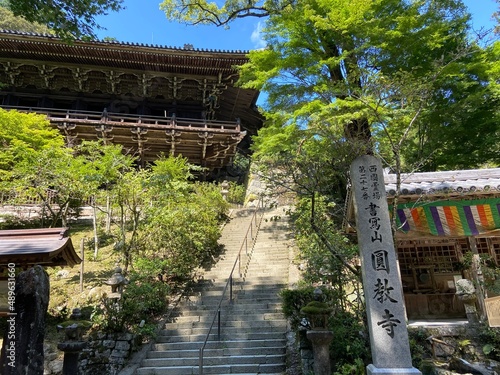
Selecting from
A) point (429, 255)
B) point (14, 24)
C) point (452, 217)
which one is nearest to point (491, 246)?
point (429, 255)

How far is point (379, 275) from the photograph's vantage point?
4531mm

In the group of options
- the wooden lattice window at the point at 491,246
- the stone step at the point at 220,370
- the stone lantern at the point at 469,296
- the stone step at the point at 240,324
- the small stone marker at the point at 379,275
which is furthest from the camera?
the wooden lattice window at the point at 491,246

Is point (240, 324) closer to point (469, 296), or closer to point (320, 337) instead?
point (320, 337)

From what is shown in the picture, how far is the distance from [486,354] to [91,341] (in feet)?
25.1

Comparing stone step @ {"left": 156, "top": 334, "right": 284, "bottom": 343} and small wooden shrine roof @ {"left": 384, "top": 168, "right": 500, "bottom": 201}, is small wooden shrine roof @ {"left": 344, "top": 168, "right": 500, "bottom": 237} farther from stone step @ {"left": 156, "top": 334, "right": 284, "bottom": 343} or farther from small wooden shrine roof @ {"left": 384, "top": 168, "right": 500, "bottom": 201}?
stone step @ {"left": 156, "top": 334, "right": 284, "bottom": 343}

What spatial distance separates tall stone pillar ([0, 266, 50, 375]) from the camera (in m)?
3.56

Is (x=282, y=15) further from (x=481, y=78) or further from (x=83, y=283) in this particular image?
(x=83, y=283)

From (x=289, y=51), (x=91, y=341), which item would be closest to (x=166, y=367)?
(x=91, y=341)

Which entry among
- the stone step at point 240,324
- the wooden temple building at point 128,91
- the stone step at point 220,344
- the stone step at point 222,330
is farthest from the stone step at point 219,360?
the wooden temple building at point 128,91

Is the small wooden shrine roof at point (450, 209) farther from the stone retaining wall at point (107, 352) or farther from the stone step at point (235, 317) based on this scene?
the stone retaining wall at point (107, 352)

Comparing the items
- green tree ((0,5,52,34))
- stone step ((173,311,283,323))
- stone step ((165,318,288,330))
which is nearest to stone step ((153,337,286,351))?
stone step ((165,318,288,330))

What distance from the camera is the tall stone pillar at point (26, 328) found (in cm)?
356

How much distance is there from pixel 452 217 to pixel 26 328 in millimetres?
8339

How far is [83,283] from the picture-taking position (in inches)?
362
